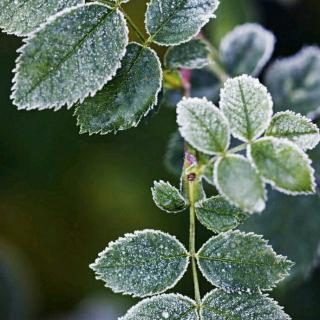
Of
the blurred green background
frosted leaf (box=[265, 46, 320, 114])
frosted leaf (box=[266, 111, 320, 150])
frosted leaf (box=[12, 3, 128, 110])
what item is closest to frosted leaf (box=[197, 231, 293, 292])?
frosted leaf (box=[266, 111, 320, 150])

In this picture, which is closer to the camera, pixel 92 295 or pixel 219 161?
pixel 219 161

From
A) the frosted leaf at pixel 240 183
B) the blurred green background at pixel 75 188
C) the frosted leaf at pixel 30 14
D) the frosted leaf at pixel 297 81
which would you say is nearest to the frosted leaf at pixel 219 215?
A: the frosted leaf at pixel 240 183

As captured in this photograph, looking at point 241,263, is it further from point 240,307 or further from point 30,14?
point 30,14

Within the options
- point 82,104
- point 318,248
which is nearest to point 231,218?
point 82,104

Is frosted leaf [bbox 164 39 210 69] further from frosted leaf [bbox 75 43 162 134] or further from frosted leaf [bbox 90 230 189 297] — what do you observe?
frosted leaf [bbox 90 230 189 297]

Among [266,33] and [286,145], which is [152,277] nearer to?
[286,145]

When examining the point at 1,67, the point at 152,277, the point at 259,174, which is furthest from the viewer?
the point at 1,67
